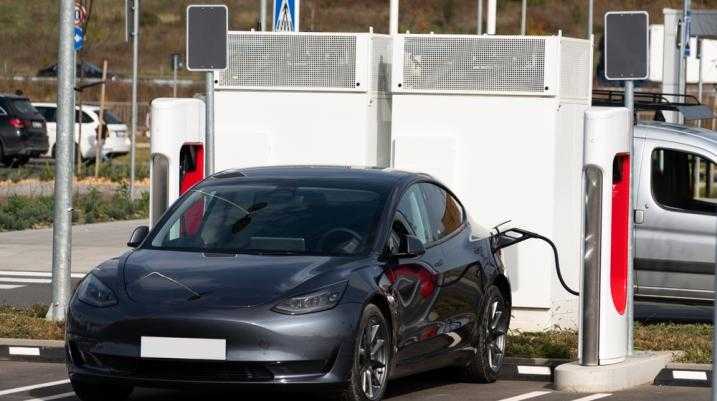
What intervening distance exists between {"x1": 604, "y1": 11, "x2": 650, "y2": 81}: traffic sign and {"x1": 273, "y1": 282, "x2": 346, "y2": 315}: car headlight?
111 inches

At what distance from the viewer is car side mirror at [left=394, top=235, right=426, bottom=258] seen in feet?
32.4

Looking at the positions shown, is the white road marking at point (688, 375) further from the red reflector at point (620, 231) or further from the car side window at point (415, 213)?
the car side window at point (415, 213)

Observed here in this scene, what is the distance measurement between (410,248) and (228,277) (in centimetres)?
115

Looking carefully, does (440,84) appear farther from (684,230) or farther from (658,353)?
(658,353)

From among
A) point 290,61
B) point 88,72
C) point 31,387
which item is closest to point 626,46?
point 290,61

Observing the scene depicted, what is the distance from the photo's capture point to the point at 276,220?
10188mm

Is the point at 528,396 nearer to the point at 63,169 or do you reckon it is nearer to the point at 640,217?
the point at 640,217

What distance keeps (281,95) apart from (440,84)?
127 cm

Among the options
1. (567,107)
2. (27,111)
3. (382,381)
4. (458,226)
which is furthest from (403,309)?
(27,111)

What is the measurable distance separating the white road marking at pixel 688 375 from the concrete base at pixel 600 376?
8.4 inches

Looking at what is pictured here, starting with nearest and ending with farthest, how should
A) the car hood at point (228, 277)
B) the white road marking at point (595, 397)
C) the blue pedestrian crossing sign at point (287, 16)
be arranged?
1. the car hood at point (228, 277)
2. the white road marking at point (595, 397)
3. the blue pedestrian crossing sign at point (287, 16)

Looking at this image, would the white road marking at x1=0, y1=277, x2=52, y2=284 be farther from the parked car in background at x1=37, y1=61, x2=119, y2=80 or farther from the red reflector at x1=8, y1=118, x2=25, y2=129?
the parked car in background at x1=37, y1=61, x2=119, y2=80

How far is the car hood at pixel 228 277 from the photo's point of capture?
9.18 m

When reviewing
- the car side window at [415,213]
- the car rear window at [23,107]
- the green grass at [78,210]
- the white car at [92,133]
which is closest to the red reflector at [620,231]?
the car side window at [415,213]
